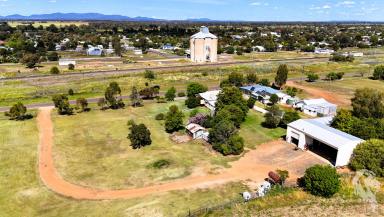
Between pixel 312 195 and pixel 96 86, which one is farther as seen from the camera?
pixel 96 86

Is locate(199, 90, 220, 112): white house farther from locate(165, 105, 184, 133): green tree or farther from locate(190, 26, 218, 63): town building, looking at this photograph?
locate(190, 26, 218, 63): town building

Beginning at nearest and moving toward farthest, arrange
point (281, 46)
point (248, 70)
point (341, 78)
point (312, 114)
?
point (312, 114) → point (341, 78) → point (248, 70) → point (281, 46)

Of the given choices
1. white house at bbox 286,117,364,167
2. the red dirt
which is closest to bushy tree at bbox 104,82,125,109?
white house at bbox 286,117,364,167

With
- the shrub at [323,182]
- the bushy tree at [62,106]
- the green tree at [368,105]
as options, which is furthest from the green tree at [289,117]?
the bushy tree at [62,106]

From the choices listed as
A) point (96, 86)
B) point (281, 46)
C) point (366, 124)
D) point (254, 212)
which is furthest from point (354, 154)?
point (281, 46)

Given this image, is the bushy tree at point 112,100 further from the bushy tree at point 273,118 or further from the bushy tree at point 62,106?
the bushy tree at point 273,118

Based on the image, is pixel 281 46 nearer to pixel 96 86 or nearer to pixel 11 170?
pixel 96 86

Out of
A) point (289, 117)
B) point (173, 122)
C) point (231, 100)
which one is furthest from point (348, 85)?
point (173, 122)
